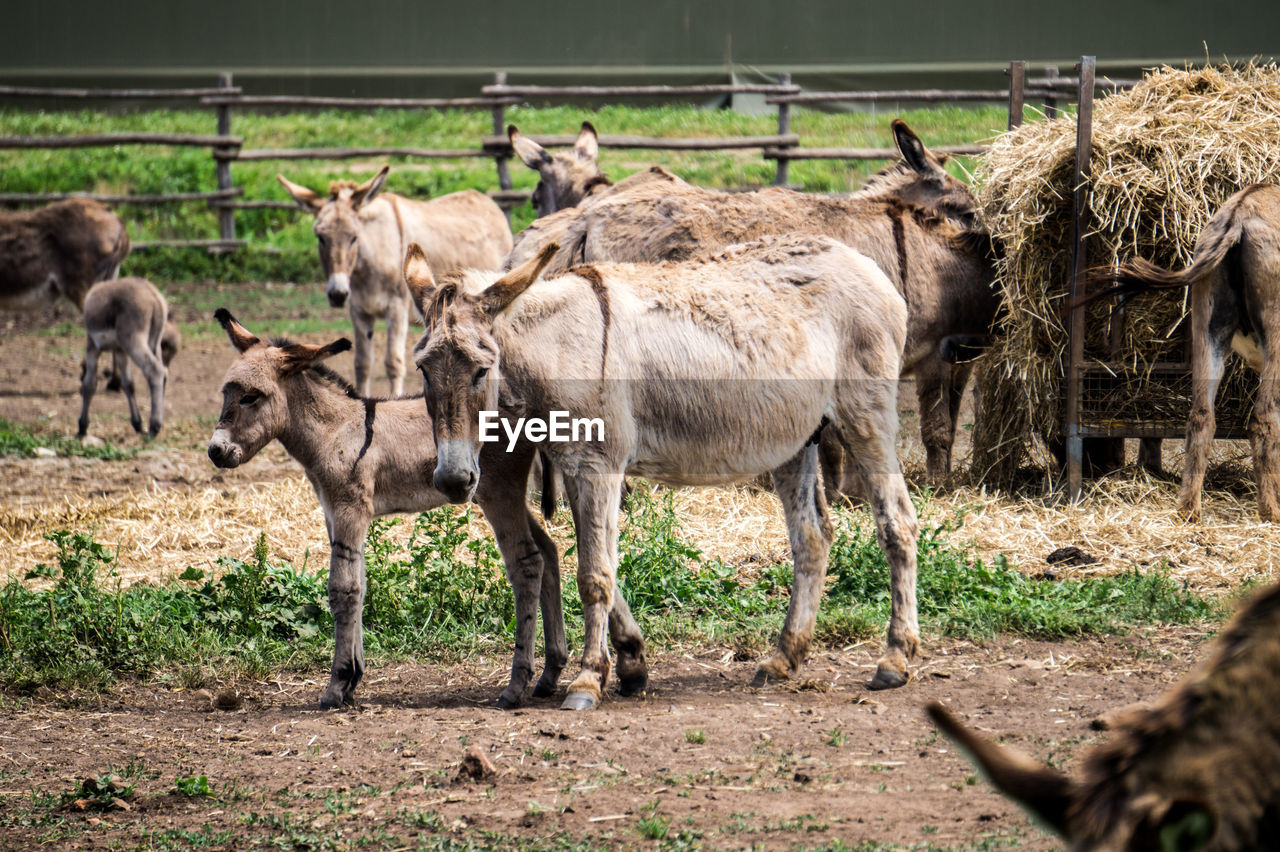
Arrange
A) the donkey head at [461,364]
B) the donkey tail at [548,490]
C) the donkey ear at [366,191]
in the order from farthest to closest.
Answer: the donkey ear at [366,191]
the donkey tail at [548,490]
the donkey head at [461,364]

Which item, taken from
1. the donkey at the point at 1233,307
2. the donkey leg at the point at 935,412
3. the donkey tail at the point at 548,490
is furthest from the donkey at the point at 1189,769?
the donkey leg at the point at 935,412

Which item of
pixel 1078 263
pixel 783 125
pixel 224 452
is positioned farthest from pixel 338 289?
pixel 783 125

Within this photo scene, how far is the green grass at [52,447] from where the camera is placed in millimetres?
9766

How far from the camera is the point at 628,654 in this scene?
4941mm

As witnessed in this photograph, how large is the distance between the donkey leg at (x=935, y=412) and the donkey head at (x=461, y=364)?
13.1 ft

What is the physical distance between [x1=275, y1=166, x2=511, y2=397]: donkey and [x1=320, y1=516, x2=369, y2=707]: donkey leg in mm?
6127

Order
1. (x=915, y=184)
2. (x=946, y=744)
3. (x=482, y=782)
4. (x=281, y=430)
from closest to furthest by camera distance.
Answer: (x=482, y=782) → (x=946, y=744) → (x=281, y=430) → (x=915, y=184)

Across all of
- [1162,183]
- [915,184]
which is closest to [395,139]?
[915,184]

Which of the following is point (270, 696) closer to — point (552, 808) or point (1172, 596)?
point (552, 808)

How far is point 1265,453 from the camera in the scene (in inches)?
275

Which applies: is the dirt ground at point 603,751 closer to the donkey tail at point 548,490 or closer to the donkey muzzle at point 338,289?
the donkey tail at point 548,490

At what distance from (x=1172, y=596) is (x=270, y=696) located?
425 centimetres

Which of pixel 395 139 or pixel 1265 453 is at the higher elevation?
pixel 395 139

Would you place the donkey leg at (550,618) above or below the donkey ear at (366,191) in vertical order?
below
